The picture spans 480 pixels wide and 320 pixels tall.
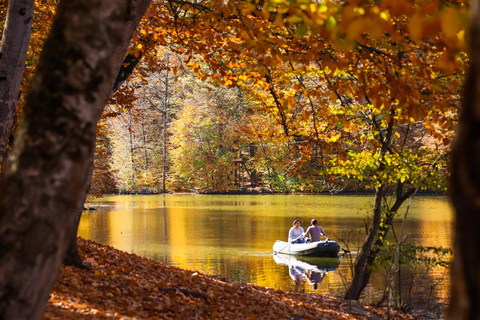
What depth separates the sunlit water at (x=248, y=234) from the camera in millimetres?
14594

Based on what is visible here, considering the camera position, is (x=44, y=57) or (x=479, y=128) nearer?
(x=479, y=128)

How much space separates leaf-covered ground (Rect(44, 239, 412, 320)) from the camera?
19.8ft

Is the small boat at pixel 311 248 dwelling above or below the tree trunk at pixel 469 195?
below

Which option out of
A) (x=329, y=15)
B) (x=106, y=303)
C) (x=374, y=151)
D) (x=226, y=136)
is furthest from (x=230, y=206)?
(x=329, y=15)

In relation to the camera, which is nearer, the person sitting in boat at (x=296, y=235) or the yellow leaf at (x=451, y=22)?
A: the yellow leaf at (x=451, y=22)

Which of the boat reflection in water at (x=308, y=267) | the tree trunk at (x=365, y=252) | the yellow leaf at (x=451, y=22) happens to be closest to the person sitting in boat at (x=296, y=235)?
the boat reflection in water at (x=308, y=267)

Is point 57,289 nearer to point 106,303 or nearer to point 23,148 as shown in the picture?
point 106,303

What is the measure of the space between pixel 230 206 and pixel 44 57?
102 feet

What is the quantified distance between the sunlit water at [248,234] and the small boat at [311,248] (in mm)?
417

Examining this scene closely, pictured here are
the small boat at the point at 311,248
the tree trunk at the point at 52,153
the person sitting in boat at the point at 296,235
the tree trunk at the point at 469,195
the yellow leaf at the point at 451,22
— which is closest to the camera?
the tree trunk at the point at 469,195

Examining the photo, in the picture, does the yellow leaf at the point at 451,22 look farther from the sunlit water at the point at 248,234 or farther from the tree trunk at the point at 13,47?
the sunlit water at the point at 248,234

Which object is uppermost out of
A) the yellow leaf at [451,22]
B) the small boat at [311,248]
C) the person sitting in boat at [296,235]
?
the yellow leaf at [451,22]

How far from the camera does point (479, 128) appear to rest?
1.25 meters

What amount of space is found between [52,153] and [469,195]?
5.76 ft
